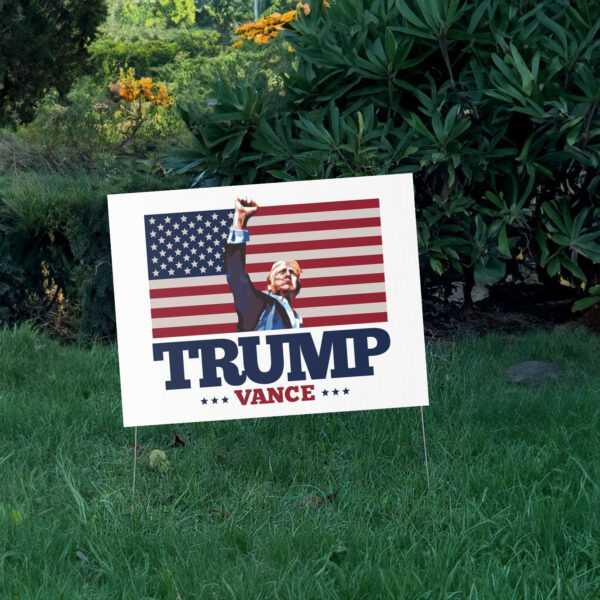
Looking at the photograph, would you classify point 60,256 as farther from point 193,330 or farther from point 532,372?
point 532,372

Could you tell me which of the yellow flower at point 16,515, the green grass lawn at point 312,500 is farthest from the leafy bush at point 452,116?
the yellow flower at point 16,515

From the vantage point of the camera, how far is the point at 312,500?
3641 mm

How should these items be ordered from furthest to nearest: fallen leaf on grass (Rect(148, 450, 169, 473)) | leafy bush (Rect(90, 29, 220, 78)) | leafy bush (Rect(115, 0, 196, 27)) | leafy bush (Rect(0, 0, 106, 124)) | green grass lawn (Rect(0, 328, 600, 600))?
leafy bush (Rect(115, 0, 196, 27)) < leafy bush (Rect(90, 29, 220, 78)) < leafy bush (Rect(0, 0, 106, 124)) < fallen leaf on grass (Rect(148, 450, 169, 473)) < green grass lawn (Rect(0, 328, 600, 600))

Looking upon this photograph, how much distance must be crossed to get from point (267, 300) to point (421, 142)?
1756mm

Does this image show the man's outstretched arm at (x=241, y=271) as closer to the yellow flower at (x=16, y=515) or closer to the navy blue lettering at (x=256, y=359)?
the navy blue lettering at (x=256, y=359)

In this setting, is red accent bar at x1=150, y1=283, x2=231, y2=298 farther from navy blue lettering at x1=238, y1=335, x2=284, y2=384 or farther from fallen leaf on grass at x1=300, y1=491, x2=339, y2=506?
fallen leaf on grass at x1=300, y1=491, x2=339, y2=506

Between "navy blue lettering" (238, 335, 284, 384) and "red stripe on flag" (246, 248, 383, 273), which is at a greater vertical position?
"red stripe on flag" (246, 248, 383, 273)

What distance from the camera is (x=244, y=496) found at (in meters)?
3.67

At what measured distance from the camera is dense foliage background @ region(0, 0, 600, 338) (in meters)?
4.68

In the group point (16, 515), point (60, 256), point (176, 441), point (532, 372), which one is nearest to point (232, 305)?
point (176, 441)

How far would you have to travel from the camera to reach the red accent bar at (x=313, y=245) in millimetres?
3650

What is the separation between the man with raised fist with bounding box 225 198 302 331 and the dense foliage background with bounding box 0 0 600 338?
1349 mm

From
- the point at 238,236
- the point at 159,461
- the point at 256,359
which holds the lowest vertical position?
the point at 159,461

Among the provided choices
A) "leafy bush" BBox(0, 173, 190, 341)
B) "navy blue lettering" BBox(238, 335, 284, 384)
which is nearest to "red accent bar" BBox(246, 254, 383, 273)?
"navy blue lettering" BBox(238, 335, 284, 384)
